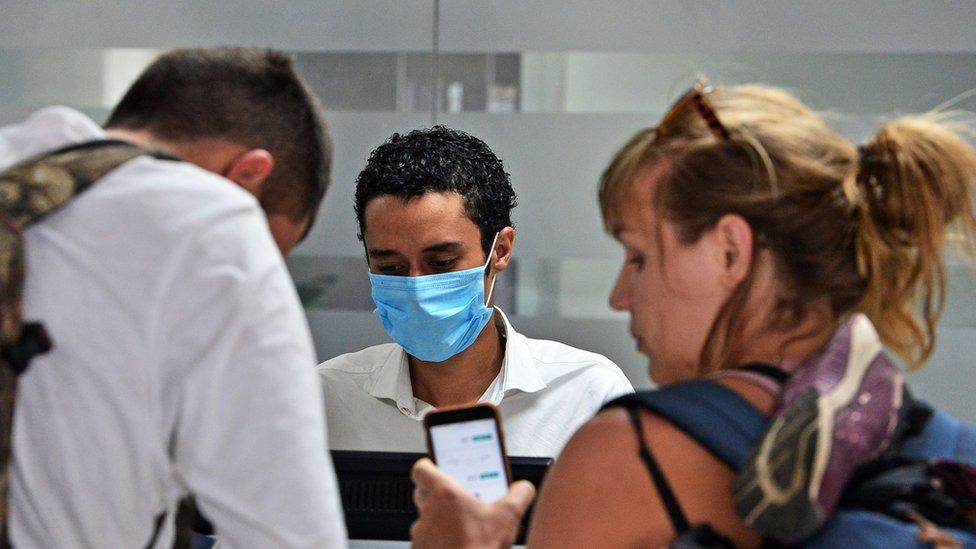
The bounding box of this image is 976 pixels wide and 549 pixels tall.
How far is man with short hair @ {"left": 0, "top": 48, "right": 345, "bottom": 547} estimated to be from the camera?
0.94m

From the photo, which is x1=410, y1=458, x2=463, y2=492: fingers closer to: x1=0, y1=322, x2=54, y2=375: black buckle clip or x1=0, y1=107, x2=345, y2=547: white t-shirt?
x1=0, y1=107, x2=345, y2=547: white t-shirt

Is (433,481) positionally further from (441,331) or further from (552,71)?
(552,71)

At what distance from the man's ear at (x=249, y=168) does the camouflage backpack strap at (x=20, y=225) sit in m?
0.17

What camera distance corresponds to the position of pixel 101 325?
3.08ft

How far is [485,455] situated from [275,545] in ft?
1.74

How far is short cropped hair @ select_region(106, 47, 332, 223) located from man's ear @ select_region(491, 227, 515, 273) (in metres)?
1.05

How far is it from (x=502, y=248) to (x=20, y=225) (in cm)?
145

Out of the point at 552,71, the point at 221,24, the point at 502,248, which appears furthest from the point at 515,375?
the point at 221,24

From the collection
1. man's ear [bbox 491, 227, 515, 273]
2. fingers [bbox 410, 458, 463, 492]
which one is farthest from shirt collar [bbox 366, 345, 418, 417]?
fingers [bbox 410, 458, 463, 492]

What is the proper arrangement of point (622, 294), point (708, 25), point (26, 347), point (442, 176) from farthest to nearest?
point (708, 25)
point (442, 176)
point (622, 294)
point (26, 347)

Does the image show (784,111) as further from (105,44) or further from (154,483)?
(105,44)

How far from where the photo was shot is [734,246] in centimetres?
112

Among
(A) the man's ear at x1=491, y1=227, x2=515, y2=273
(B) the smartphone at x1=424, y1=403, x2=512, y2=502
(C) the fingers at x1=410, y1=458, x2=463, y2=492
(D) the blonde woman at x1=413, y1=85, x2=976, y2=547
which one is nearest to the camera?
(D) the blonde woman at x1=413, y1=85, x2=976, y2=547

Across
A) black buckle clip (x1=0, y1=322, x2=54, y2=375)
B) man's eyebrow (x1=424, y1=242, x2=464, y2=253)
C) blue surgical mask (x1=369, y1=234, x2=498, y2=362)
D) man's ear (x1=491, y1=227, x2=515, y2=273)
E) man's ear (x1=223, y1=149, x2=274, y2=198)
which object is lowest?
blue surgical mask (x1=369, y1=234, x2=498, y2=362)
